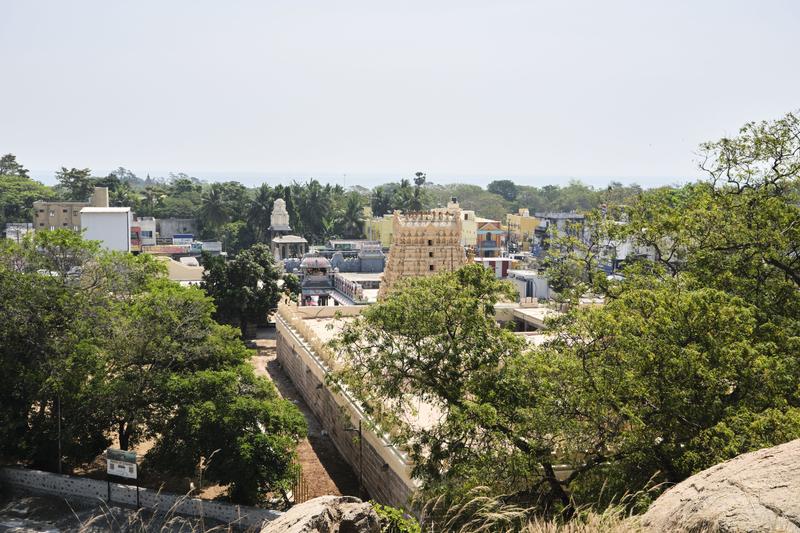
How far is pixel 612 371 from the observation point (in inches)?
536

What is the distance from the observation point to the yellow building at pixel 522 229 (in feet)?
295

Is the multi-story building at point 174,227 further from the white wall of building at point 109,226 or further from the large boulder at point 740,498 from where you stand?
the large boulder at point 740,498

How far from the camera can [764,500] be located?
6895mm

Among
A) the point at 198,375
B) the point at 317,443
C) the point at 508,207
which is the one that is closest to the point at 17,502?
the point at 198,375

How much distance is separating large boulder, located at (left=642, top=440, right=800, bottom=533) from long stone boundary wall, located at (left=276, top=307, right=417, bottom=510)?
9312 millimetres

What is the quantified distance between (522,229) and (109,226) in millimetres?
50657

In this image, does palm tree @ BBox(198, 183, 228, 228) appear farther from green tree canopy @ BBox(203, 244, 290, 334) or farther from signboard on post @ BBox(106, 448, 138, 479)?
signboard on post @ BBox(106, 448, 138, 479)

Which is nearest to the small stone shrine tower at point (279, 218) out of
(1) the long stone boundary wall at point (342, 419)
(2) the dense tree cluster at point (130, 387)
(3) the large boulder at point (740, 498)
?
(1) the long stone boundary wall at point (342, 419)

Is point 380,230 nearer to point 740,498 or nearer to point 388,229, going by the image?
point 388,229

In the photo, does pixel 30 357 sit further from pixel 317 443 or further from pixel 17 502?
pixel 317 443

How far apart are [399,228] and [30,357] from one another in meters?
17.0

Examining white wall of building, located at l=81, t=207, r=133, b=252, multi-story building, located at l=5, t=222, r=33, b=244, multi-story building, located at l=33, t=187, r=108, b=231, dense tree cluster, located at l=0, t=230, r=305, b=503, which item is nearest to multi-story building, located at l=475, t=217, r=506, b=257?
white wall of building, located at l=81, t=207, r=133, b=252

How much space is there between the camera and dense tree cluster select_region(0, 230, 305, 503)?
19.3 m

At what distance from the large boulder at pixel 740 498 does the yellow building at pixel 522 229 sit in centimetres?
8154
